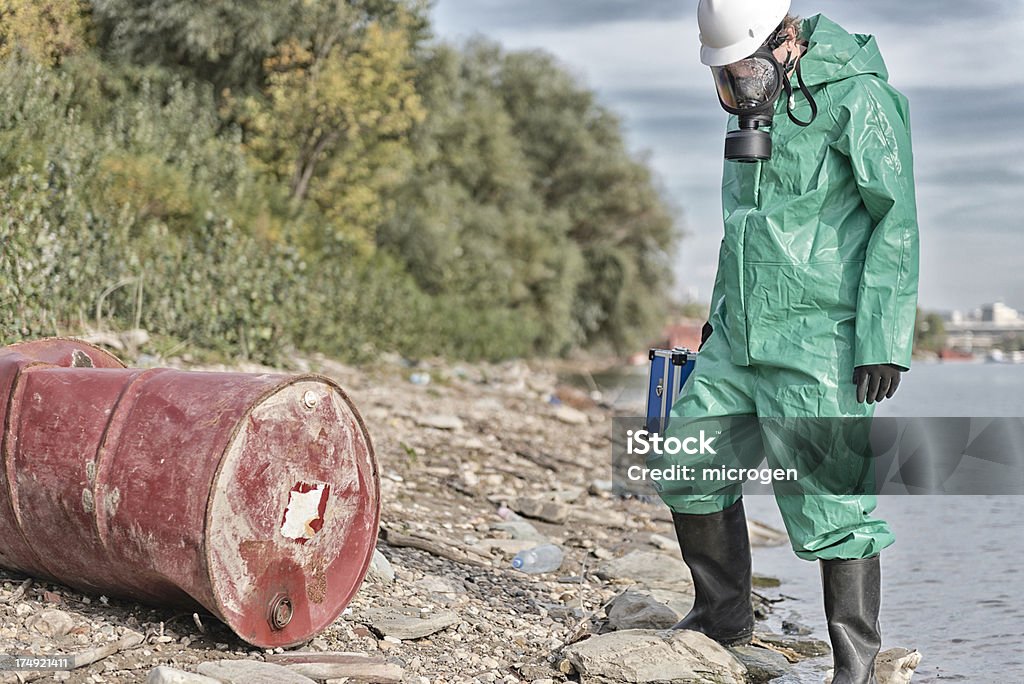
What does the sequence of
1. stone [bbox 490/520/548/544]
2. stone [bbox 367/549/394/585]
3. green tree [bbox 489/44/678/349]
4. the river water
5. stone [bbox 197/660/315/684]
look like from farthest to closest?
green tree [bbox 489/44/678/349], stone [bbox 490/520/548/544], the river water, stone [bbox 367/549/394/585], stone [bbox 197/660/315/684]

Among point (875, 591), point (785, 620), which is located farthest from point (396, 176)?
Result: point (875, 591)

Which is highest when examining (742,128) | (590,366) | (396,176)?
(396,176)

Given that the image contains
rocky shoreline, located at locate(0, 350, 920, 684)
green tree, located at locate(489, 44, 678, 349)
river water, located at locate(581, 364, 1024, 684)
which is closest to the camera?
rocky shoreline, located at locate(0, 350, 920, 684)

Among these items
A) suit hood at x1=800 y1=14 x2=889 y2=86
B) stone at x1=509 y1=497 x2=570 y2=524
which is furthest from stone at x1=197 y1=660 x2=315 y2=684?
stone at x1=509 y1=497 x2=570 y2=524

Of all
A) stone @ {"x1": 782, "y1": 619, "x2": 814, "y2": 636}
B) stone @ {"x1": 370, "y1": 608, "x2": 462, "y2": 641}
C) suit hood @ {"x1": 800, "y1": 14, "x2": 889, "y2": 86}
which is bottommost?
stone @ {"x1": 782, "y1": 619, "x2": 814, "y2": 636}

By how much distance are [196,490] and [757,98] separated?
206 centimetres

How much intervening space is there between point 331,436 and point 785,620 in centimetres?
260

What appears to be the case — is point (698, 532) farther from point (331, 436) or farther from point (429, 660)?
point (331, 436)

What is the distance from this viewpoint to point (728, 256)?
3.63 m

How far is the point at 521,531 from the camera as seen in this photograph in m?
5.83

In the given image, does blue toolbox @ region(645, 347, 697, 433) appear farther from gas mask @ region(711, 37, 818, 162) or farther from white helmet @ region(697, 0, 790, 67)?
white helmet @ region(697, 0, 790, 67)

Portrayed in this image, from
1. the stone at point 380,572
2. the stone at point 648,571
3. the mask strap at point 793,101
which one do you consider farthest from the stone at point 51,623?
the mask strap at point 793,101

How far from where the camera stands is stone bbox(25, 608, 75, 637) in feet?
11.2

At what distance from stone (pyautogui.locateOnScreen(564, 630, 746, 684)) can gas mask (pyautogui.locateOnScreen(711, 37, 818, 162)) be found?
5.32ft
